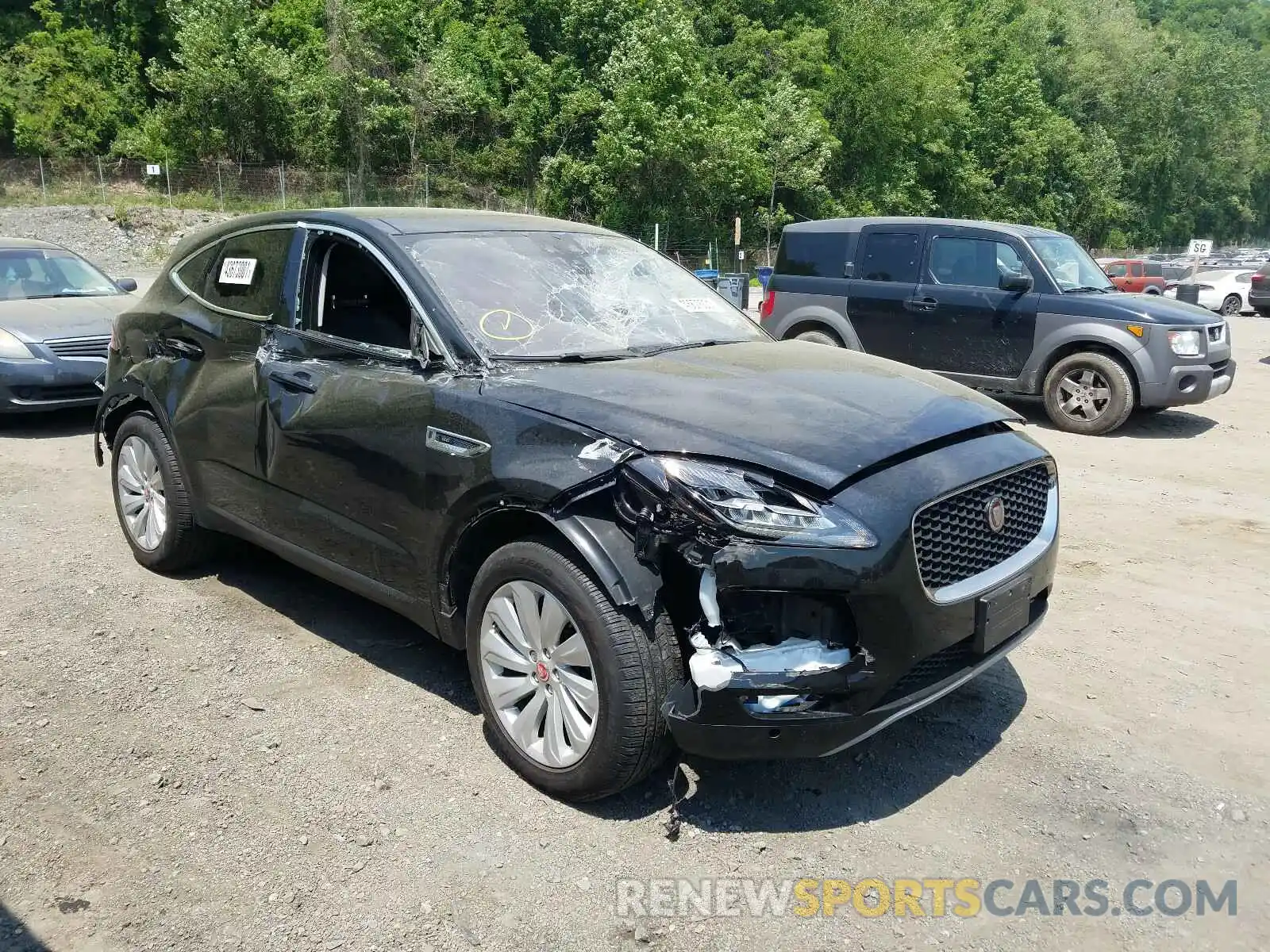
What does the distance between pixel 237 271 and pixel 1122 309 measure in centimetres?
795

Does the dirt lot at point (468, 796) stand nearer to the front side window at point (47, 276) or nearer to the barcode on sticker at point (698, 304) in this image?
the barcode on sticker at point (698, 304)

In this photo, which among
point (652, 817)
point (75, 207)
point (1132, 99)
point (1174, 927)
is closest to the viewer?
point (1174, 927)

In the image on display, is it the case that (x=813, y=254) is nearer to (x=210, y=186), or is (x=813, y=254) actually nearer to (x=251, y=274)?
(x=251, y=274)

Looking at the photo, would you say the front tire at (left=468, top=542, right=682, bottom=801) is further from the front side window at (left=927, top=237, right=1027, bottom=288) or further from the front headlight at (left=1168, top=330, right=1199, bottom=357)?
the front headlight at (left=1168, top=330, right=1199, bottom=357)

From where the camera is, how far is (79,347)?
8.49 metres

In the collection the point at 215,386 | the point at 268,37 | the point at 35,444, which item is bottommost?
the point at 35,444

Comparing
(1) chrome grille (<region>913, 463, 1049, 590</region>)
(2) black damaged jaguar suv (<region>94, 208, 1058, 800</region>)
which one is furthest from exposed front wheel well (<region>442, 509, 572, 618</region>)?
(1) chrome grille (<region>913, 463, 1049, 590</region>)

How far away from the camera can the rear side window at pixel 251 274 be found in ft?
14.5

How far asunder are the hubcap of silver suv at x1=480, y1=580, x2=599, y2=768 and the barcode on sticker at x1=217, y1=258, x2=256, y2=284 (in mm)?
2232

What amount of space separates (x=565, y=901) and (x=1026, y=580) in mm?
1798

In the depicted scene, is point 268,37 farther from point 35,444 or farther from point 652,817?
point 652,817

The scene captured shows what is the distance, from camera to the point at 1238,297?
25641 mm

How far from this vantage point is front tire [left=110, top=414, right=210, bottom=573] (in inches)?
193

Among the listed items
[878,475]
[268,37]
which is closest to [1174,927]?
[878,475]
